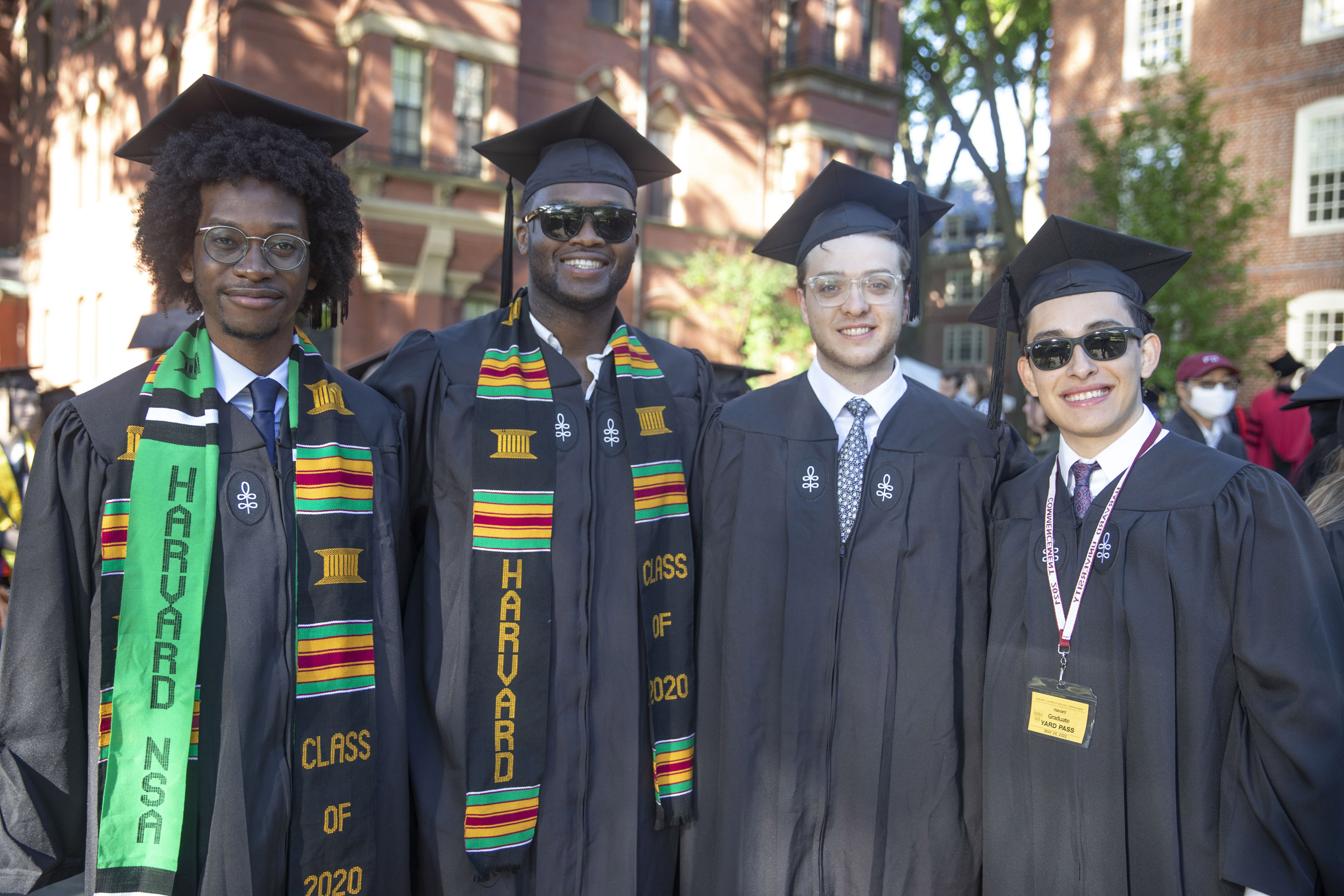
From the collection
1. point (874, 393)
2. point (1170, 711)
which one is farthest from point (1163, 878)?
point (874, 393)

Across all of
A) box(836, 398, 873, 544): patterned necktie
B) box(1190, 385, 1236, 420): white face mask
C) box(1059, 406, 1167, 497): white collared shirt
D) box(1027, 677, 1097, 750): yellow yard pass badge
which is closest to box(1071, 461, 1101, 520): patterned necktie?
box(1059, 406, 1167, 497): white collared shirt

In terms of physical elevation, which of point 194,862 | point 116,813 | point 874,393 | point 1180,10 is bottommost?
point 194,862

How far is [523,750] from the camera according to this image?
2537 mm

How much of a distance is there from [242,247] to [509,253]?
112cm

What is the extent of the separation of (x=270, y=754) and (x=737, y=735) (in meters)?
1.20

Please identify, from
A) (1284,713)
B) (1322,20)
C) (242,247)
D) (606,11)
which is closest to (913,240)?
(1284,713)

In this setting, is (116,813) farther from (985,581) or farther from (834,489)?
(985,581)

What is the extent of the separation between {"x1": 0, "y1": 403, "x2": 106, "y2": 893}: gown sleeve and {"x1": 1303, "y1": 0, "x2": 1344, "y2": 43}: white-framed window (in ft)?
57.6

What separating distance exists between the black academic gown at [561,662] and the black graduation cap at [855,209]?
2.95ft

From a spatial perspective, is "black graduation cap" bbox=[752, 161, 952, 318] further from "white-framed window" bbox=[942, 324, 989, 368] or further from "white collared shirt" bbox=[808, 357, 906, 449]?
"white-framed window" bbox=[942, 324, 989, 368]

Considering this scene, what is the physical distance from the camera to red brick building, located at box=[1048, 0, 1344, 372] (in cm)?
1436

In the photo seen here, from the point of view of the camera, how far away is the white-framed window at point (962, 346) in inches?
1237

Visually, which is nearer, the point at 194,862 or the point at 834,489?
the point at 194,862

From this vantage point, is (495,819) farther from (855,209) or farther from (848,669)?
(855,209)
